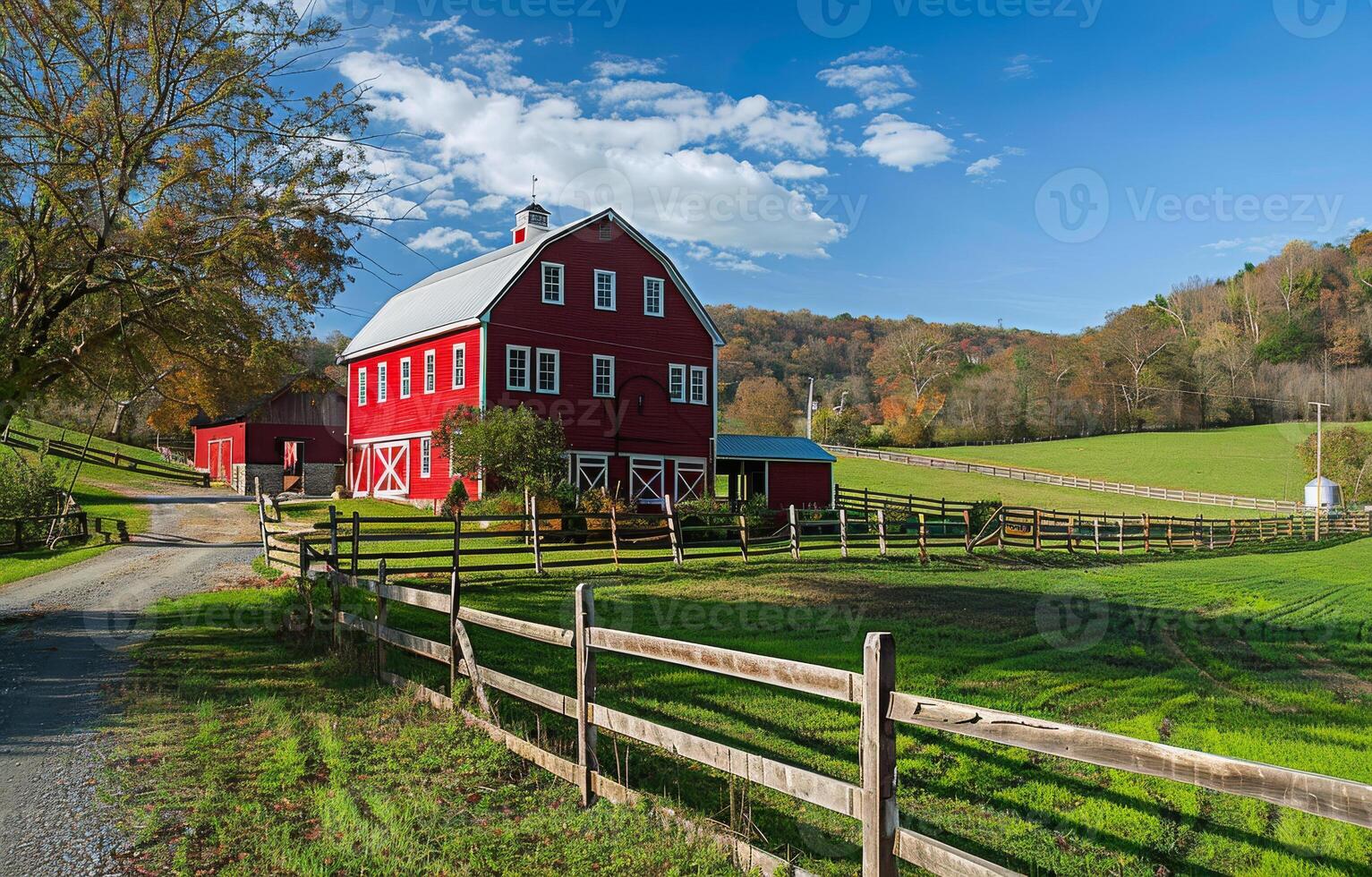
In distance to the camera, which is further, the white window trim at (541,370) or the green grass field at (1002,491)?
the green grass field at (1002,491)

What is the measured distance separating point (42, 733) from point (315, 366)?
6.12 meters

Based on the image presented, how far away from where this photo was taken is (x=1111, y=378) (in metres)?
83.9

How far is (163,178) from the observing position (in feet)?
34.5

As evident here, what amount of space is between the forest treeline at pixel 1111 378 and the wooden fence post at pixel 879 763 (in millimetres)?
70335

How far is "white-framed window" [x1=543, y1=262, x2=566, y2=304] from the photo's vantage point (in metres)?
30.7

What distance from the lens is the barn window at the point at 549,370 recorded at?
30344 mm

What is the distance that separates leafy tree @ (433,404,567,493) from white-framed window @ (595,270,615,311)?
601cm

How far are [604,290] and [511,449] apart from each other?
26.5 ft

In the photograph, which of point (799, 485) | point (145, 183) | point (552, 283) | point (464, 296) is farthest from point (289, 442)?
point (145, 183)

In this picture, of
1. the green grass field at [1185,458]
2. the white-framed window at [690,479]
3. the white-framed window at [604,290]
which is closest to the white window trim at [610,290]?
the white-framed window at [604,290]

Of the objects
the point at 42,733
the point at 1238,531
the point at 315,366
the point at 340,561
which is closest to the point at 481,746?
the point at 42,733

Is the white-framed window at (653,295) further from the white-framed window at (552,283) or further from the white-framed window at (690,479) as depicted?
the white-framed window at (690,479)

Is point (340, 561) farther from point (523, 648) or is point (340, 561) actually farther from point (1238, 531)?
point (1238, 531)

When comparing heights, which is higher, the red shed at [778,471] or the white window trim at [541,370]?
the white window trim at [541,370]
